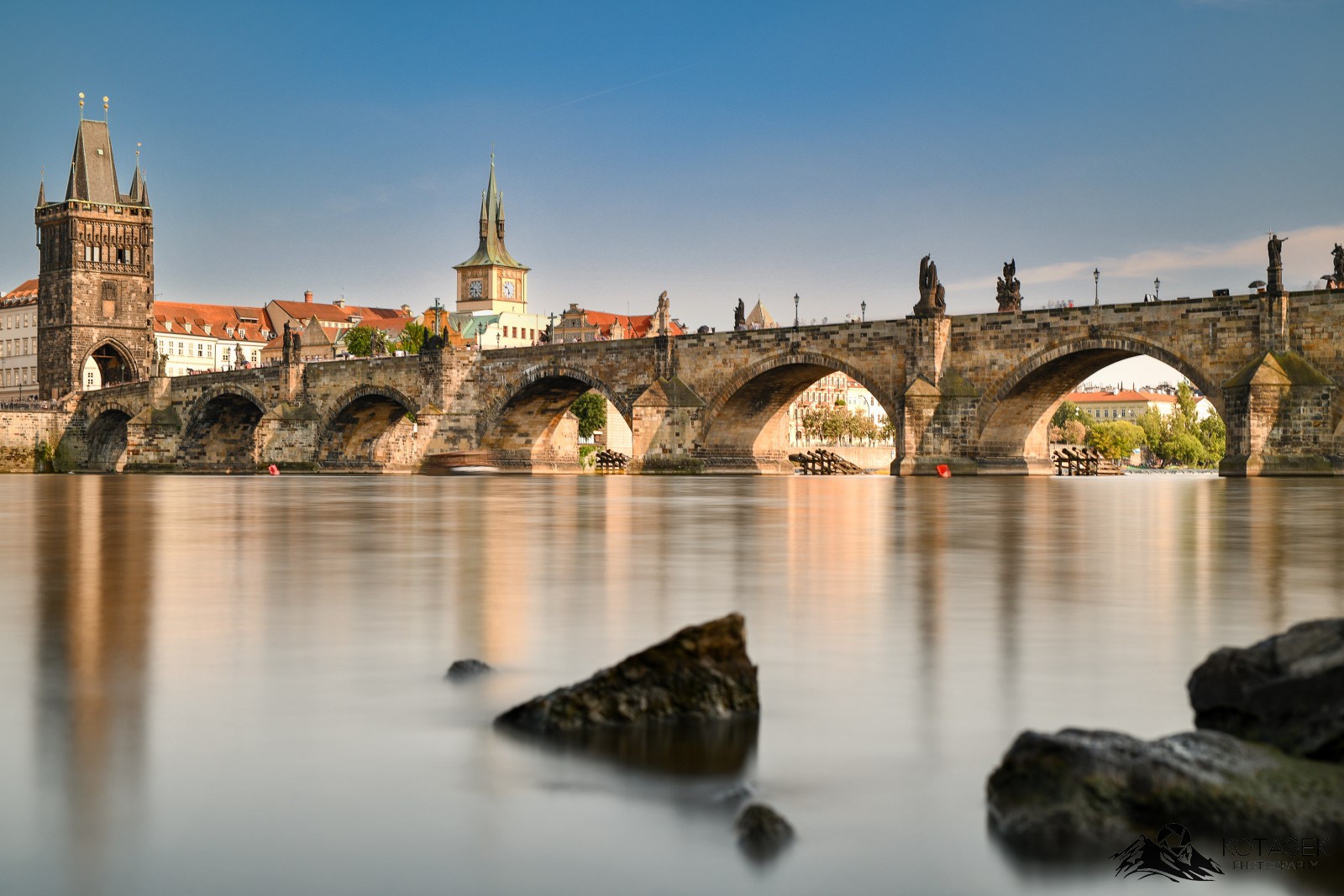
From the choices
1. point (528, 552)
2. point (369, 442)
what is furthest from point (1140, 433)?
point (528, 552)

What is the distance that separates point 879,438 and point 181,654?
123 metres

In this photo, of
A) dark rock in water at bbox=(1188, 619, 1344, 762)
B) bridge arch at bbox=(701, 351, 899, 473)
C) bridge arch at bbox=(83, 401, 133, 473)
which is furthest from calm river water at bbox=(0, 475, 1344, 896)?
bridge arch at bbox=(83, 401, 133, 473)

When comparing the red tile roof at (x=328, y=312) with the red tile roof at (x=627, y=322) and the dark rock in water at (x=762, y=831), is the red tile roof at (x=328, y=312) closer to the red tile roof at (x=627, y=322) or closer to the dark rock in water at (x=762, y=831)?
the red tile roof at (x=627, y=322)

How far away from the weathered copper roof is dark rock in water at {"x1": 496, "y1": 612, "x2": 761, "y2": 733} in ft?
487

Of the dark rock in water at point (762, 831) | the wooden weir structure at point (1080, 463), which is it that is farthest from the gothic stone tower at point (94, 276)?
the dark rock in water at point (762, 831)

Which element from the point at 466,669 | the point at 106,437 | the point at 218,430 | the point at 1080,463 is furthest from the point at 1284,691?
the point at 106,437

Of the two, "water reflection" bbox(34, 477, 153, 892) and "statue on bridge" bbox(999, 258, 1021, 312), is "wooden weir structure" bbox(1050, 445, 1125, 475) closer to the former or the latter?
"statue on bridge" bbox(999, 258, 1021, 312)

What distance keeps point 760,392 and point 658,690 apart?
46.5m

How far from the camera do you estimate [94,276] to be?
100625 millimetres

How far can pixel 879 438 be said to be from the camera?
127 m

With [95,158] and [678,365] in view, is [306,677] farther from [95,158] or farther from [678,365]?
[95,158]

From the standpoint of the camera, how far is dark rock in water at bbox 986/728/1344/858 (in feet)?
11.5

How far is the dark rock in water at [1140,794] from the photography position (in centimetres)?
350

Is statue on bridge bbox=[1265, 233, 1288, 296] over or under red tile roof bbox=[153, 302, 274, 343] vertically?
under
